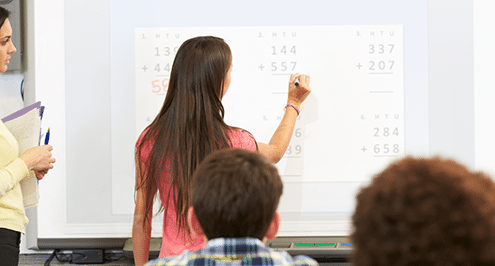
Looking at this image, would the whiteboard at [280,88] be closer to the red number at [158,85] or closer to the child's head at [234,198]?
the red number at [158,85]

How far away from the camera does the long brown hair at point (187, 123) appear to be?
94cm

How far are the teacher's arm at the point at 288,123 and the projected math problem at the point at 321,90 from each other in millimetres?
54

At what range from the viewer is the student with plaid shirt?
61 centimetres

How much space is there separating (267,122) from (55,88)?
28.4 inches

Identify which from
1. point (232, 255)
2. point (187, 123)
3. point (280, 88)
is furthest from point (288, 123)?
point (232, 255)

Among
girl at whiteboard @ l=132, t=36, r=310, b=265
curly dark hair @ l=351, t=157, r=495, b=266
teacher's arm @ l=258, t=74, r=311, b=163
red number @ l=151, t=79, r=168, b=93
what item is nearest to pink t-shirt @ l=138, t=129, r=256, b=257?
girl at whiteboard @ l=132, t=36, r=310, b=265

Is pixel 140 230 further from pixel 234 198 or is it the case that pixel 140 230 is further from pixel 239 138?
pixel 234 198

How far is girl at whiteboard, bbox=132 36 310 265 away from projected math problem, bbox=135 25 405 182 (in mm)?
336

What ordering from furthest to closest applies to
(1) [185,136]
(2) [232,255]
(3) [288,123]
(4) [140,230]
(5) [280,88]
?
(5) [280,88]
(3) [288,123]
(4) [140,230]
(1) [185,136]
(2) [232,255]

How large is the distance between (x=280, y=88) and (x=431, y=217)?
3.23ft

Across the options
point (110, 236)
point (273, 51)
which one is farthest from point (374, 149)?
point (110, 236)

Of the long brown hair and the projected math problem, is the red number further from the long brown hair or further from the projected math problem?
the long brown hair

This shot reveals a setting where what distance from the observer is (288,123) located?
1199mm

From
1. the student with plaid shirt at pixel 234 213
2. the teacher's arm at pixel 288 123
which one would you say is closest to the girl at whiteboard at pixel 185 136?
the teacher's arm at pixel 288 123
